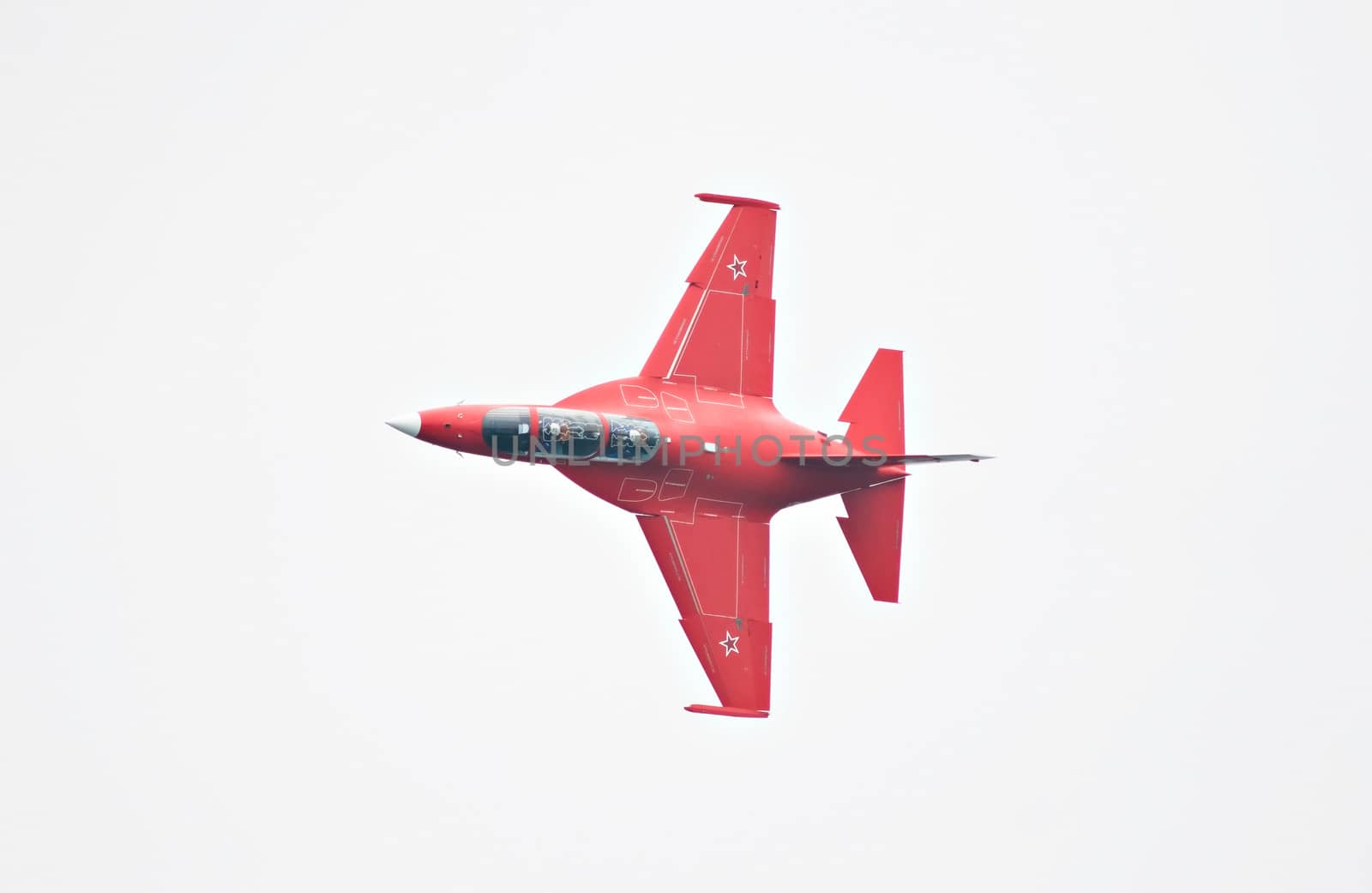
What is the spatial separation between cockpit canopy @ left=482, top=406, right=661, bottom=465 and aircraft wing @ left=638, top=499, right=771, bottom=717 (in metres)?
1.83

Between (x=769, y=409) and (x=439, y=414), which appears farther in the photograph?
(x=769, y=409)

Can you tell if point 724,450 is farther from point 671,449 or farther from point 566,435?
point 566,435

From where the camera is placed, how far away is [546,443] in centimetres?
4147

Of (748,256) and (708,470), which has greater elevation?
(748,256)

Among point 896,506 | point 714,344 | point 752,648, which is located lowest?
point 752,648

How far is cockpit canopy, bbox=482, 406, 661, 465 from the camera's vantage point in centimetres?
4122

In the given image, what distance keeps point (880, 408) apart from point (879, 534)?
2696 mm

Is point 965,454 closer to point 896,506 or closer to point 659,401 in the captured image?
point 896,506

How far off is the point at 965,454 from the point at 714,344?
594cm

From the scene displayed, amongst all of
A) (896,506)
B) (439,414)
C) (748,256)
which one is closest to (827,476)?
(896,506)

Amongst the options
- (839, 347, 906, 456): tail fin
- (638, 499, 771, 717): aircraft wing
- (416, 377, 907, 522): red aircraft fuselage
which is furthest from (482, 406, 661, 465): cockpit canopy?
(839, 347, 906, 456): tail fin

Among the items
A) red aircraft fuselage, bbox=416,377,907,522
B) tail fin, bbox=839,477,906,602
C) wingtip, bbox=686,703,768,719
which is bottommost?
wingtip, bbox=686,703,768,719

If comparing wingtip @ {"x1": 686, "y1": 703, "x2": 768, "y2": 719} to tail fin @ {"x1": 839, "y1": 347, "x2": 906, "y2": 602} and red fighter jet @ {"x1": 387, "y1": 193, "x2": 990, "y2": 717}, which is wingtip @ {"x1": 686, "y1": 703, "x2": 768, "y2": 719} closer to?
red fighter jet @ {"x1": 387, "y1": 193, "x2": 990, "y2": 717}

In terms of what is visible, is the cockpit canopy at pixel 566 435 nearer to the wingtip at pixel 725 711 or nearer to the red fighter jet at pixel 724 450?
the red fighter jet at pixel 724 450
